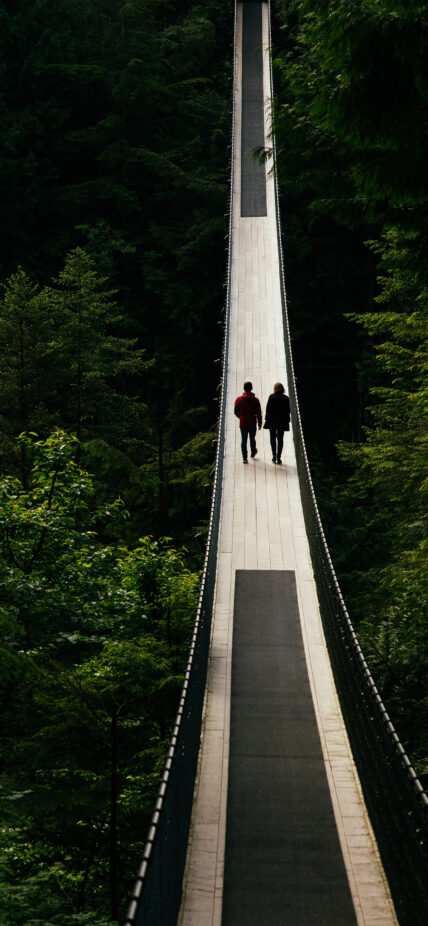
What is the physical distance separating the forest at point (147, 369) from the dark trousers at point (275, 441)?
2.01 m

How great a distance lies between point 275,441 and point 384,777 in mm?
7567

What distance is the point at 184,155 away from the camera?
27.9 metres

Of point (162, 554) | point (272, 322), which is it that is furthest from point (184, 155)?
point (162, 554)

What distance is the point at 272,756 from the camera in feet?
18.6

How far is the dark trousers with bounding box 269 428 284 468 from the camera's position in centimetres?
A: 1151

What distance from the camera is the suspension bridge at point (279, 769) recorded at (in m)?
4.14

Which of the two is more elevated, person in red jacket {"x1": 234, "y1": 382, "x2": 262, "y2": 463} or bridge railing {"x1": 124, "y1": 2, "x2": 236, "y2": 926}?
person in red jacket {"x1": 234, "y1": 382, "x2": 262, "y2": 463}

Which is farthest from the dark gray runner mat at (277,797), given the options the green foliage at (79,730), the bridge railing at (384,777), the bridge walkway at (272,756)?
the green foliage at (79,730)

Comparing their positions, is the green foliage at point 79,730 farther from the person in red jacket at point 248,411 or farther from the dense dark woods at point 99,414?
the person in red jacket at point 248,411

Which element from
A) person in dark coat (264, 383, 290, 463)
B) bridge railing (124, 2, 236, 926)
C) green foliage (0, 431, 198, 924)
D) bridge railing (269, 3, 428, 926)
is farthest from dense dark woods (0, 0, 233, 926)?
person in dark coat (264, 383, 290, 463)

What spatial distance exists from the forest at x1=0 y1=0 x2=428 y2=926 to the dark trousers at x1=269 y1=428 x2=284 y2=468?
2.01 m

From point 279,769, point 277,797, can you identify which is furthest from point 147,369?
point 277,797

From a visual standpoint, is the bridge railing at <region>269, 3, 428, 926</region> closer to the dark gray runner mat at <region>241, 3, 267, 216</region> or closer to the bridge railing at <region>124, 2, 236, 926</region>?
the bridge railing at <region>124, 2, 236, 926</region>

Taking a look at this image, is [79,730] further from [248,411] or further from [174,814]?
[248,411]
